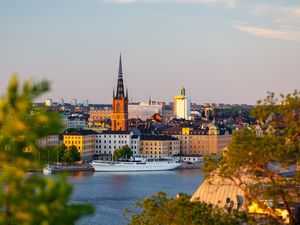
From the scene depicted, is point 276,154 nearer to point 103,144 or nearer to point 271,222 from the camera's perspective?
point 271,222

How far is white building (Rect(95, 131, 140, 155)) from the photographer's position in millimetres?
31047

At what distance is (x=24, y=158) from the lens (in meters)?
2.15

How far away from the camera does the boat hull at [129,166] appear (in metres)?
25.9

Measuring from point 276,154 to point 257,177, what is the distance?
24 cm

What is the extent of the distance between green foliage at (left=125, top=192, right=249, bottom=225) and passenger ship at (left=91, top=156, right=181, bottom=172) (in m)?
21.7

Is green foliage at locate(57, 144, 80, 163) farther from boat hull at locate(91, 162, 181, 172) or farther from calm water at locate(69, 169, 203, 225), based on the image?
calm water at locate(69, 169, 203, 225)

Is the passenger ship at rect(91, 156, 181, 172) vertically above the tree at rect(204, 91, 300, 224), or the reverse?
the tree at rect(204, 91, 300, 224)

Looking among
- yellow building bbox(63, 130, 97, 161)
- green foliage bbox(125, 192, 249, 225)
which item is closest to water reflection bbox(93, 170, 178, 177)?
yellow building bbox(63, 130, 97, 161)

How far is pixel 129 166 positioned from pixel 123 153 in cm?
288

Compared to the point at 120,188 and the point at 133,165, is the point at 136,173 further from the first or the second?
the point at 120,188

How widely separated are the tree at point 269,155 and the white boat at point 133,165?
2214 centimetres

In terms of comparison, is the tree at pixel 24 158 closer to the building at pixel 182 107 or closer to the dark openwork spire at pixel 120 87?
the dark openwork spire at pixel 120 87


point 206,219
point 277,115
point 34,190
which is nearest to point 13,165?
point 34,190

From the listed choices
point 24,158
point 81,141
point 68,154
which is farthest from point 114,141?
point 24,158
